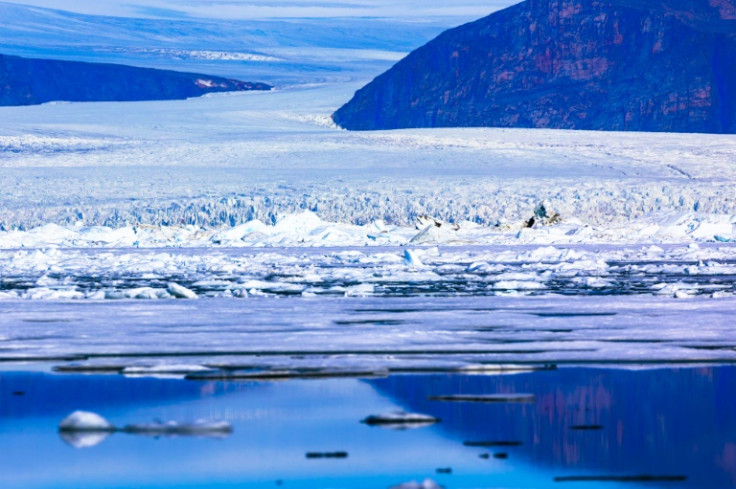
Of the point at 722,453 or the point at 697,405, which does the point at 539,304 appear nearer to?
the point at 697,405

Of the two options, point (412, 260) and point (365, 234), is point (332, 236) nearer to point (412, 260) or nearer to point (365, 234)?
point (365, 234)

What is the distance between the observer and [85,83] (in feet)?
164

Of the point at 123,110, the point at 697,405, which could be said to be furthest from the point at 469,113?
the point at 697,405

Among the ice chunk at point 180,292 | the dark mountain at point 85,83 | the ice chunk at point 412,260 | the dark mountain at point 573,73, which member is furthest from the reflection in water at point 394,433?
the dark mountain at point 85,83

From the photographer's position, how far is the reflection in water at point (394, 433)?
122 inches

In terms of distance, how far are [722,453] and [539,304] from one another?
477 centimetres

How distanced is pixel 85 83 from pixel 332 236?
31326 mm

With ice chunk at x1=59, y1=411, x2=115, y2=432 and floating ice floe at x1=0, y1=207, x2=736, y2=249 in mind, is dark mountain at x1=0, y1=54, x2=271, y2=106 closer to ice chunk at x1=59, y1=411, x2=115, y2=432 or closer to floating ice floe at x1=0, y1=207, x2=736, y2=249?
floating ice floe at x1=0, y1=207, x2=736, y2=249

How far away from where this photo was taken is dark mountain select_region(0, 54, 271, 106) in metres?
48.2

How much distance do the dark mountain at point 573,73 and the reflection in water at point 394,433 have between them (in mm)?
35819

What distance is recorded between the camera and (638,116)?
4272 cm

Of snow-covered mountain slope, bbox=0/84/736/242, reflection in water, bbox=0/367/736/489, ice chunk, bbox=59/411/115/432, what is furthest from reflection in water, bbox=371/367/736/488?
snow-covered mountain slope, bbox=0/84/736/242

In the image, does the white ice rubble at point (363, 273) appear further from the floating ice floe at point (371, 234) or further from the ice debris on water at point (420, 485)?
the ice debris on water at point (420, 485)

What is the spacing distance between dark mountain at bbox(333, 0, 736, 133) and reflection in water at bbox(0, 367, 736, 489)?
118ft
